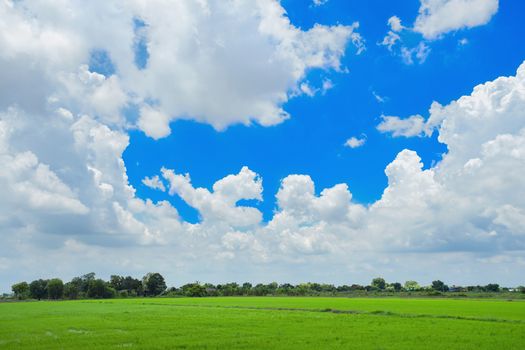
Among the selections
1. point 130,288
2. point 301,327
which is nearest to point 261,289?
point 130,288

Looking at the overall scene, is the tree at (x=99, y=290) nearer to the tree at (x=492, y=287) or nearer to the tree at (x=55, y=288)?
the tree at (x=55, y=288)

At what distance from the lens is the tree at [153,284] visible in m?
164

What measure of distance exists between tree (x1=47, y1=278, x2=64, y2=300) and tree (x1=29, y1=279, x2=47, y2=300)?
356 cm

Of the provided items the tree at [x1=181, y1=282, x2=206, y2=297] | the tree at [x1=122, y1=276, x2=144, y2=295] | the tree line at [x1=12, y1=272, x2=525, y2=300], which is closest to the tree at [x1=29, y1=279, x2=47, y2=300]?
the tree line at [x1=12, y1=272, x2=525, y2=300]

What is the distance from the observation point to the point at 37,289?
15325 centimetres

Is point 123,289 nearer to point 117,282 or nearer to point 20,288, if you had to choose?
point 117,282

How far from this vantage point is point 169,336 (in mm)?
29828

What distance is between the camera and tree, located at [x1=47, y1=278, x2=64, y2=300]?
15125 cm

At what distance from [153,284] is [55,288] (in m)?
32.0

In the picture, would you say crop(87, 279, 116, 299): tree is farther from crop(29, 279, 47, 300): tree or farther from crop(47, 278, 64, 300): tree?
crop(29, 279, 47, 300): tree

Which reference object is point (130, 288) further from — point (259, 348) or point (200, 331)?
point (259, 348)

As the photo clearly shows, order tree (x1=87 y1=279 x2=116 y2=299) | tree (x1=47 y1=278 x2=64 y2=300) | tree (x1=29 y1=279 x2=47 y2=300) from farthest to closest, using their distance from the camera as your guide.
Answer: tree (x1=29 y1=279 x2=47 y2=300) → tree (x1=47 y1=278 x2=64 y2=300) → tree (x1=87 y1=279 x2=116 y2=299)

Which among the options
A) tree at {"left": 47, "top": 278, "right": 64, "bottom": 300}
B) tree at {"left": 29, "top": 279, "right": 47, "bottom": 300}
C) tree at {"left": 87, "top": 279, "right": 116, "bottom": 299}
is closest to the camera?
tree at {"left": 87, "top": 279, "right": 116, "bottom": 299}

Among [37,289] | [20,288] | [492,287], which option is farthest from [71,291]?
[492,287]
